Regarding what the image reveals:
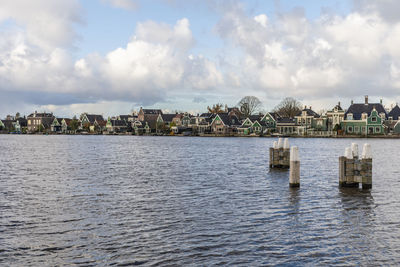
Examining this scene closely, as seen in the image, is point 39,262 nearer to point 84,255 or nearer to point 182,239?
point 84,255

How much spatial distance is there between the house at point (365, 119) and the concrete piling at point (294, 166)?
103m

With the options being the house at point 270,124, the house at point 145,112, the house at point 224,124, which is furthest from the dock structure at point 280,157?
the house at point 145,112

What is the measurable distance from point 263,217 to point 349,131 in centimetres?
11430

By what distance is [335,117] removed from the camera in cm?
12756

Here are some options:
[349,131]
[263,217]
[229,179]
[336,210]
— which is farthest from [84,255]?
[349,131]

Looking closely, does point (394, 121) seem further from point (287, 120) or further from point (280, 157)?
point (280, 157)

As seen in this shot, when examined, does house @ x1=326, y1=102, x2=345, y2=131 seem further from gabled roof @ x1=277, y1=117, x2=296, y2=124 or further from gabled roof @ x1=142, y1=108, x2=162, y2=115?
gabled roof @ x1=142, y1=108, x2=162, y2=115

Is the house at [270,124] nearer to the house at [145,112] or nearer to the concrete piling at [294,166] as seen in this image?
the house at [145,112]

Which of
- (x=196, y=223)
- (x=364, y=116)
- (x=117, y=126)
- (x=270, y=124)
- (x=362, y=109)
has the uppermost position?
(x=362, y=109)

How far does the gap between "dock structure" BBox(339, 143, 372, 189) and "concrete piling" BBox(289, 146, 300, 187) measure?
228 cm

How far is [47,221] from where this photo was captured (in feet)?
49.9

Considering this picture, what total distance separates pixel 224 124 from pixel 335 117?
131ft

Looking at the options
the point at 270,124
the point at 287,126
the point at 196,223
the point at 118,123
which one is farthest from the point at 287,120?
the point at 196,223

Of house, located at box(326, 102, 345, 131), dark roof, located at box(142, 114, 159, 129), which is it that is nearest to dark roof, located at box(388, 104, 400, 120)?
house, located at box(326, 102, 345, 131)
